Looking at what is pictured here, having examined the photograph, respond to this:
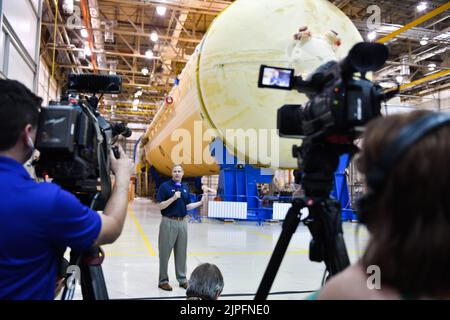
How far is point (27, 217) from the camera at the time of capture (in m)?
Result: 1.05

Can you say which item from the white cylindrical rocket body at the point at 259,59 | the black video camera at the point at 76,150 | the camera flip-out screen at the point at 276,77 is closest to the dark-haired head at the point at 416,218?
the camera flip-out screen at the point at 276,77

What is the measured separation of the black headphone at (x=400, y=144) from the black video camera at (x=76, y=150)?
3.26 feet

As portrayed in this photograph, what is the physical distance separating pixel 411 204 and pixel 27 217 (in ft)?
3.30

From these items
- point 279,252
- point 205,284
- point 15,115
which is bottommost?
point 205,284

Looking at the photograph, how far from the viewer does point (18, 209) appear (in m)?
1.05

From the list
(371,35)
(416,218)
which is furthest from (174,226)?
(371,35)

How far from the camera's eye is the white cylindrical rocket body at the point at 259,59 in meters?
2.58

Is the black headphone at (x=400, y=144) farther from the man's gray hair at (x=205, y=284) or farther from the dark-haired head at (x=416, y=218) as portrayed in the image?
the man's gray hair at (x=205, y=284)

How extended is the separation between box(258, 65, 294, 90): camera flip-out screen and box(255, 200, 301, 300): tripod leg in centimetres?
51

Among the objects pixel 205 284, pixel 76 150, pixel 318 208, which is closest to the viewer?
pixel 76 150

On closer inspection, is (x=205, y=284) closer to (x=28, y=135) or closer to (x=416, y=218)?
(x=28, y=135)

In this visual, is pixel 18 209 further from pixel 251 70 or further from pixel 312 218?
pixel 251 70

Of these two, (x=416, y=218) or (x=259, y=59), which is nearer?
(x=416, y=218)
